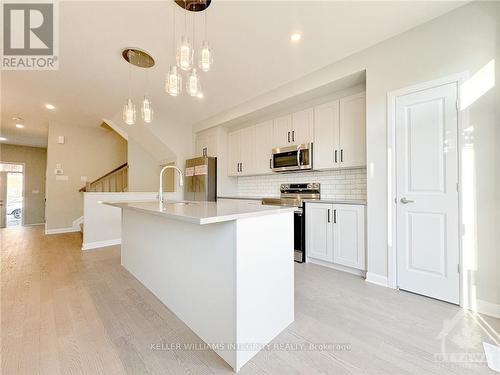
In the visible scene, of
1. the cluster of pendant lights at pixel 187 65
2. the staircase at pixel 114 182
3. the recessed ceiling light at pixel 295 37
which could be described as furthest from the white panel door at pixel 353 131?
the staircase at pixel 114 182

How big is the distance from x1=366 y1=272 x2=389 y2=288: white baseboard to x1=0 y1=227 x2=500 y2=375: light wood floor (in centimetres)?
8

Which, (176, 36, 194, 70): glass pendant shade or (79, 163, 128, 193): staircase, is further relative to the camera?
(79, 163, 128, 193): staircase

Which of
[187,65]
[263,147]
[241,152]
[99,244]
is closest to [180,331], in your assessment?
[187,65]

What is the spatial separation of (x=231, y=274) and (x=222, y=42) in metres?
2.38

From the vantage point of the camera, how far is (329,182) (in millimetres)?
3488

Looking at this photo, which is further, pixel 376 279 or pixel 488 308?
pixel 376 279

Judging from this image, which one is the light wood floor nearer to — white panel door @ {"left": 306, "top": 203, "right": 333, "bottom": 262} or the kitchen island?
the kitchen island

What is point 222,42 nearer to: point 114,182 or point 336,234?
point 336,234

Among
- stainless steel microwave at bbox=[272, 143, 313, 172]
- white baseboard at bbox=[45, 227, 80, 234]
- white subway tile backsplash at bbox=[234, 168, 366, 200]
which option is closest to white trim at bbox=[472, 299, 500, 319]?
Result: white subway tile backsplash at bbox=[234, 168, 366, 200]

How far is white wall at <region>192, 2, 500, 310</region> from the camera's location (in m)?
1.82

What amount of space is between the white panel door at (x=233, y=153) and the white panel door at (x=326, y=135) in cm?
185

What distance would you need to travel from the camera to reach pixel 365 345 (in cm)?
145

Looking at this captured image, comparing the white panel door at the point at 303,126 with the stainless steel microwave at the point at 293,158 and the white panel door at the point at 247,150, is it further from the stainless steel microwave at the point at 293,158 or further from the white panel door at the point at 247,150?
the white panel door at the point at 247,150

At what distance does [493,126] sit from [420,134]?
1.59 feet
